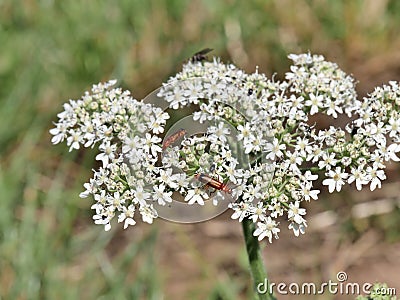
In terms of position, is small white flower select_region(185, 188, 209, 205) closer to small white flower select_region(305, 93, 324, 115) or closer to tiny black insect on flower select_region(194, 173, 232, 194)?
tiny black insect on flower select_region(194, 173, 232, 194)

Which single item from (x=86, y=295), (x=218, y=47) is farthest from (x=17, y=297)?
(x=218, y=47)

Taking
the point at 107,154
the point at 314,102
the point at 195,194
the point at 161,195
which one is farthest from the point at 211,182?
the point at 314,102

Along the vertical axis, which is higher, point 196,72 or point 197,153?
point 196,72

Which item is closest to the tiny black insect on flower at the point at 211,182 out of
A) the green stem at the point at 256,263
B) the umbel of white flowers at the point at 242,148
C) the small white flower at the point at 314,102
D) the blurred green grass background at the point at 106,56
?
the umbel of white flowers at the point at 242,148

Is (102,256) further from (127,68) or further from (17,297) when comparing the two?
(127,68)

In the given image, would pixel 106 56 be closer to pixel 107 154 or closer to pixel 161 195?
pixel 107 154

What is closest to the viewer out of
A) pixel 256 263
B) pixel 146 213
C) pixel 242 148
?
pixel 146 213
